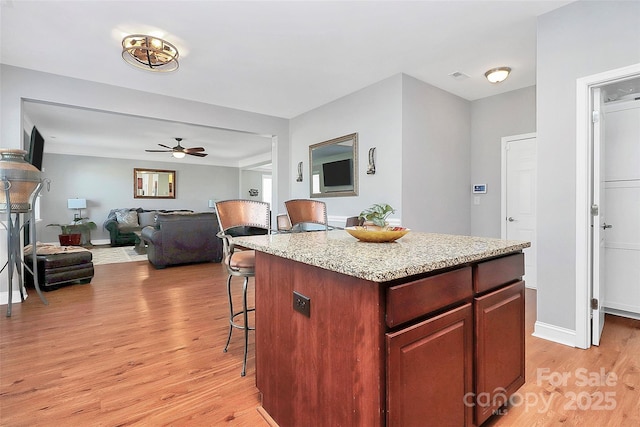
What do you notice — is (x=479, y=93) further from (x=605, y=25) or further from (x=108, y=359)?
(x=108, y=359)

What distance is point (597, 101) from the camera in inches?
90.4

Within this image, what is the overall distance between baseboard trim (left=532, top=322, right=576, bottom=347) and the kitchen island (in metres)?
1.15

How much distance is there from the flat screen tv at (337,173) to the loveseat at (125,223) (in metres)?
5.07

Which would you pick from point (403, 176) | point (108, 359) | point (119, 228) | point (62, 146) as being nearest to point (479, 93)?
point (403, 176)

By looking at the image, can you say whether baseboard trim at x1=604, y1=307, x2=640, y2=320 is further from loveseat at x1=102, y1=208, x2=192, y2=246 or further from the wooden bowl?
loveseat at x1=102, y1=208, x2=192, y2=246

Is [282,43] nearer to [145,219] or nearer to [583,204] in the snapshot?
[583,204]

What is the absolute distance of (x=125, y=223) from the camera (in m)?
8.06

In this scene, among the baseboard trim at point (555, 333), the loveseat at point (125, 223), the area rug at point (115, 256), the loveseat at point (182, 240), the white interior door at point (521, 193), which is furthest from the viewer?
the loveseat at point (125, 223)

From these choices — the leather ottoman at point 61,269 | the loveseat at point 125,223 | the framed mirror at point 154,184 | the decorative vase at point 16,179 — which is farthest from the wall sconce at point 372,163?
the framed mirror at point 154,184

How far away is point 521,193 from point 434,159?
1259 mm

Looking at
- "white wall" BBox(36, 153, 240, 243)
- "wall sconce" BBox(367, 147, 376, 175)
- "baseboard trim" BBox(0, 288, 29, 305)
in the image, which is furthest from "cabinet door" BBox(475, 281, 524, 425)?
"white wall" BBox(36, 153, 240, 243)

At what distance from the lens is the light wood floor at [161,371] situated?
154cm

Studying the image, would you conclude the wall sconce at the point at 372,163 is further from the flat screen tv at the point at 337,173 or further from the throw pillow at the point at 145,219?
the throw pillow at the point at 145,219

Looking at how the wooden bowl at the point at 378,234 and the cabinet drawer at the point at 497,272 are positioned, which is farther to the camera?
the wooden bowl at the point at 378,234
